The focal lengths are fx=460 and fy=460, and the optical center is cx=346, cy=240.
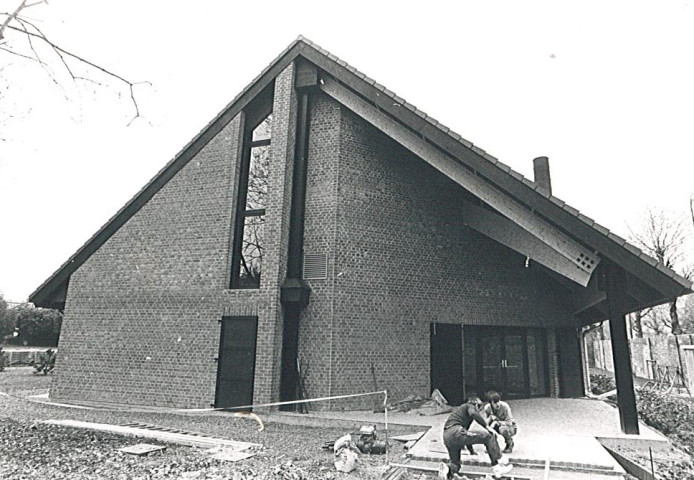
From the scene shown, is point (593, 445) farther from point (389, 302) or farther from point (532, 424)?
point (389, 302)

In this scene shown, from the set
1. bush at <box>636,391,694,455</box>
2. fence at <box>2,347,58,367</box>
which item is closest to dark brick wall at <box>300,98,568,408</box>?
bush at <box>636,391,694,455</box>

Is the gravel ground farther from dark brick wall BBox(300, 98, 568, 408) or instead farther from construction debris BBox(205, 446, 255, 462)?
dark brick wall BBox(300, 98, 568, 408)

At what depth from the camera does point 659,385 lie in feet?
61.6

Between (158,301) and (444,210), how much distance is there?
24.2 ft

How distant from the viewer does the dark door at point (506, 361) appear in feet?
37.9

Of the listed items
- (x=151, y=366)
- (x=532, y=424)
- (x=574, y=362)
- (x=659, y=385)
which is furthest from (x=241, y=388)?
(x=659, y=385)

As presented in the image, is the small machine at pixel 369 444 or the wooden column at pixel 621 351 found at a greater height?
the wooden column at pixel 621 351

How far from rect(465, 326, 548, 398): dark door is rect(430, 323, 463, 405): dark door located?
29 cm

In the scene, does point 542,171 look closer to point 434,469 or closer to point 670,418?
point 670,418

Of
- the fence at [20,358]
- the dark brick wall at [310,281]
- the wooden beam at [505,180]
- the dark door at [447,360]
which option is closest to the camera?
the wooden beam at [505,180]

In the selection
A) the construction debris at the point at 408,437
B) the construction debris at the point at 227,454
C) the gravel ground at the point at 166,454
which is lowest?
the gravel ground at the point at 166,454

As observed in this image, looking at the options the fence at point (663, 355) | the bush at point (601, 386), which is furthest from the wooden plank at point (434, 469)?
the fence at point (663, 355)

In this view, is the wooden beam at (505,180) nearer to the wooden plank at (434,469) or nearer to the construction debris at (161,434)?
the wooden plank at (434,469)

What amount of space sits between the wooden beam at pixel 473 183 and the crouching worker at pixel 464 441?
3323 millimetres
